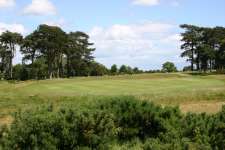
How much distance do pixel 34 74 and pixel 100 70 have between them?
63.6ft

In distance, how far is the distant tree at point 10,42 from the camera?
112 metres

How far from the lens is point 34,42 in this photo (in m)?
111

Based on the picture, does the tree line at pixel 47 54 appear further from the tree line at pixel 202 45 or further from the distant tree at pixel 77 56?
the tree line at pixel 202 45

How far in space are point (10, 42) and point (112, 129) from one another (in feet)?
348

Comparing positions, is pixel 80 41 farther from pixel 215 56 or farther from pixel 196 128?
pixel 196 128

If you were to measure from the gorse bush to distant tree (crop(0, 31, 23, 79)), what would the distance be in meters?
99.6

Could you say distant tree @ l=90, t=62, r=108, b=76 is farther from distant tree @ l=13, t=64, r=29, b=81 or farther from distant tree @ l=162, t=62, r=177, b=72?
distant tree @ l=13, t=64, r=29, b=81

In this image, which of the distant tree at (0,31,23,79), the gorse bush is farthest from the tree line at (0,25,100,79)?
the gorse bush

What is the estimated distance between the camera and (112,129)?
36.1ft

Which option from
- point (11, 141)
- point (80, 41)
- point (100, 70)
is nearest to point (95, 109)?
point (11, 141)

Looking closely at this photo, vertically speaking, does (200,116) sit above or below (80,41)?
below

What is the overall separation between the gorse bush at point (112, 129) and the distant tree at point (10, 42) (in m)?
99.6

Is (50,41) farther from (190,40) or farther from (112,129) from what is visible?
(112,129)

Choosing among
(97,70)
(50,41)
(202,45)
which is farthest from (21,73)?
(202,45)
